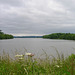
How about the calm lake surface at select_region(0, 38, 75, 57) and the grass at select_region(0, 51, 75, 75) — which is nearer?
the grass at select_region(0, 51, 75, 75)

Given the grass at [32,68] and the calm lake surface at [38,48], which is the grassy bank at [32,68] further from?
the calm lake surface at [38,48]

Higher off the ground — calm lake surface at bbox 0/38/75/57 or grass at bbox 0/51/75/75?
grass at bbox 0/51/75/75

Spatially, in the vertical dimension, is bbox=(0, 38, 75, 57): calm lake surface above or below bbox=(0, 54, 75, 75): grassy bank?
below

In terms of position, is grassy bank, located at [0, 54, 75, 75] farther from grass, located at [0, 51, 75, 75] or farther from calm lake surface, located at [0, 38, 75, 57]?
calm lake surface, located at [0, 38, 75, 57]

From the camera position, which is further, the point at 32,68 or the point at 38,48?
the point at 38,48

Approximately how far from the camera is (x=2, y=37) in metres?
153

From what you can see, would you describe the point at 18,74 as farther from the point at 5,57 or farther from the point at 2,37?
the point at 2,37

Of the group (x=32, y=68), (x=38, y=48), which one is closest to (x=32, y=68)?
Result: (x=32, y=68)

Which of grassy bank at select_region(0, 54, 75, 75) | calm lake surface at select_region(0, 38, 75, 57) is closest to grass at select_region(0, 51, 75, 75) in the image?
grassy bank at select_region(0, 54, 75, 75)

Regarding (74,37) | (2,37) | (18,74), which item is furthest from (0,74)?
(2,37)

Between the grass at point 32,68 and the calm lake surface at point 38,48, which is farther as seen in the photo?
the calm lake surface at point 38,48

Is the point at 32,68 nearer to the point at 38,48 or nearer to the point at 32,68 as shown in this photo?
the point at 32,68

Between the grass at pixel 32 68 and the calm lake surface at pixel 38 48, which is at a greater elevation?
the grass at pixel 32 68

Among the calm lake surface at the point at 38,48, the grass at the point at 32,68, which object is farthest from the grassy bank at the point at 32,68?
the calm lake surface at the point at 38,48
